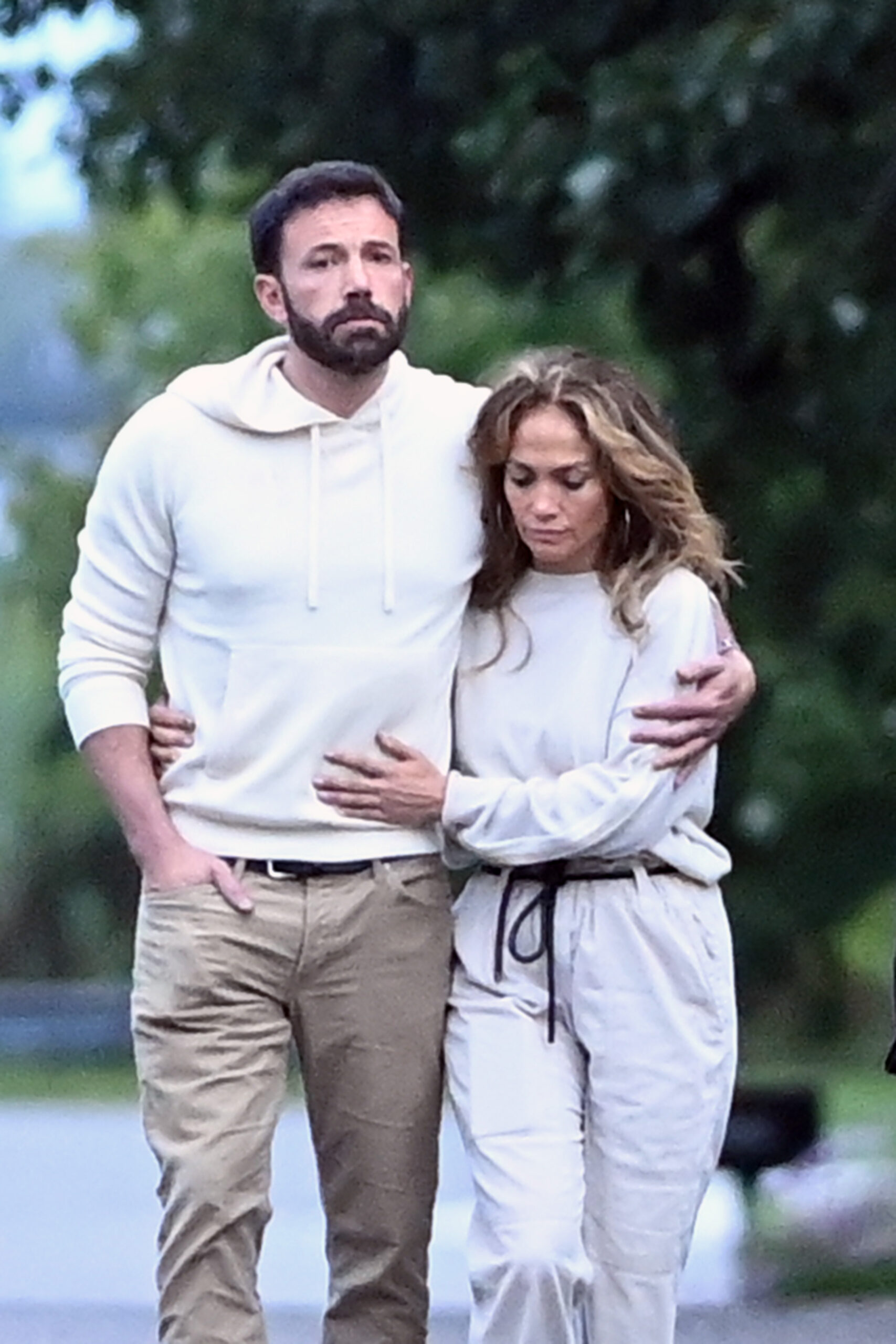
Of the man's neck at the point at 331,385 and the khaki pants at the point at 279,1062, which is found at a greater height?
the man's neck at the point at 331,385

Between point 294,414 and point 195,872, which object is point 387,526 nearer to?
point 294,414

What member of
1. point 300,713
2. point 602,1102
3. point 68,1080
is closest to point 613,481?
point 300,713

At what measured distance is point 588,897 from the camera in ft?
13.1

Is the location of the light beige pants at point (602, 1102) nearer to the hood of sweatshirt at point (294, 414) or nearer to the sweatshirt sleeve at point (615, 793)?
the sweatshirt sleeve at point (615, 793)

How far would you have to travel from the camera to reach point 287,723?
400cm

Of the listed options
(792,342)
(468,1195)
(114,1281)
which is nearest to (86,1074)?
(468,1195)

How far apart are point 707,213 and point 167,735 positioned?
3.18 m

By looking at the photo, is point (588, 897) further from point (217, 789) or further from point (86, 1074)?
point (86, 1074)

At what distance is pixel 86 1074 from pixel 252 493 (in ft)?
70.0

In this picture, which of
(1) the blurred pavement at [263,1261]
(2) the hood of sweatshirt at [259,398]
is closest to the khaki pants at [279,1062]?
(2) the hood of sweatshirt at [259,398]

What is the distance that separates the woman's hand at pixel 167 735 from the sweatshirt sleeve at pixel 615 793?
0.36 m

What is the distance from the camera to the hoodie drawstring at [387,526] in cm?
402

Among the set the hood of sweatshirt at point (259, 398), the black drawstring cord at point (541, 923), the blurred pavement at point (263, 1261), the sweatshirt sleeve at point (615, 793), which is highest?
the hood of sweatshirt at point (259, 398)

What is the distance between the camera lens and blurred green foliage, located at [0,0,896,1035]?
6750 millimetres
